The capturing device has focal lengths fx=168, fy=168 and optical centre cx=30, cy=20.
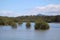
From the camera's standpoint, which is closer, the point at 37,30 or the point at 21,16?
the point at 21,16

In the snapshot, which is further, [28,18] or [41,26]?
[41,26]

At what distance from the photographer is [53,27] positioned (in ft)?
25.5

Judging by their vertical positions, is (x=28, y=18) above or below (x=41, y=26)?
above

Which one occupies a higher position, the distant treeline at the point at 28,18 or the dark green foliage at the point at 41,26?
the distant treeline at the point at 28,18

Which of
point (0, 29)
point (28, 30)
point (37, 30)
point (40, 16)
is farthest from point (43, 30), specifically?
point (0, 29)

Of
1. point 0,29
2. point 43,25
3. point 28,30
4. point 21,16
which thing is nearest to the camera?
point 21,16

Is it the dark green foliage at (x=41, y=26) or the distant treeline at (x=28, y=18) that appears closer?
the distant treeline at (x=28, y=18)

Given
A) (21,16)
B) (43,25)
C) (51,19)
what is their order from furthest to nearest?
(43,25), (21,16), (51,19)

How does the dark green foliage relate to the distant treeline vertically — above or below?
below

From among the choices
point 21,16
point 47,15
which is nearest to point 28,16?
point 21,16

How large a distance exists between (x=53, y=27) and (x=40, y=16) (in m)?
1.69

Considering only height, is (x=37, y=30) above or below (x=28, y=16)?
below

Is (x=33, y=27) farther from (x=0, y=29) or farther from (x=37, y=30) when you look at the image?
(x=0, y=29)

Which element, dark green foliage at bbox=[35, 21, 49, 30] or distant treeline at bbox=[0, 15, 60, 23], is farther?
dark green foliage at bbox=[35, 21, 49, 30]
